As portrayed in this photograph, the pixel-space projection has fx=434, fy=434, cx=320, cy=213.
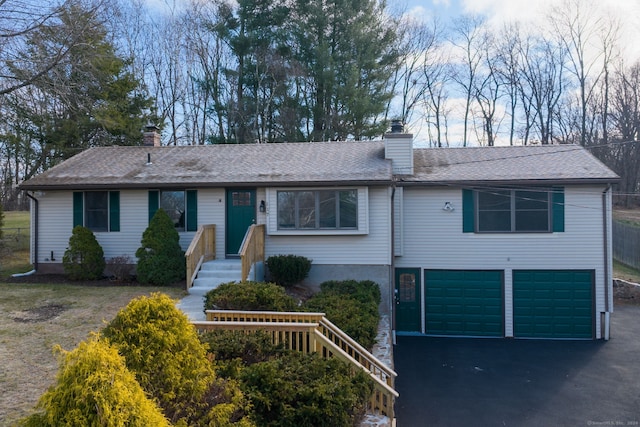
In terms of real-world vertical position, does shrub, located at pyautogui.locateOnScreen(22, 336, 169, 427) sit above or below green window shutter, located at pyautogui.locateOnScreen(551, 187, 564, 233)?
below

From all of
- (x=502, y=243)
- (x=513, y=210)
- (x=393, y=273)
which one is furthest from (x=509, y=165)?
(x=393, y=273)

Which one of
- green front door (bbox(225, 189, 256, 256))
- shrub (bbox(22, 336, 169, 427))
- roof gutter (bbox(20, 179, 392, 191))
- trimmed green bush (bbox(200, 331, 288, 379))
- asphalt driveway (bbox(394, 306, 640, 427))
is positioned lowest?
asphalt driveway (bbox(394, 306, 640, 427))

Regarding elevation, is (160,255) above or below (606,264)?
above

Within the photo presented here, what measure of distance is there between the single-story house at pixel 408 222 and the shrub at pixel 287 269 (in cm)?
48

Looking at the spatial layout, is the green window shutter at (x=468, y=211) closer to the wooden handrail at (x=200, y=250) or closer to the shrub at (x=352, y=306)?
the shrub at (x=352, y=306)

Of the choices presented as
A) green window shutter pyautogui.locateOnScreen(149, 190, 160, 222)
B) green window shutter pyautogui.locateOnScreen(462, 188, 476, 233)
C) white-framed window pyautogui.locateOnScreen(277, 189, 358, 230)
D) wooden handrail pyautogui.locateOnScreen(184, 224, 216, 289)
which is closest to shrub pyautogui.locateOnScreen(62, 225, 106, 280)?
green window shutter pyautogui.locateOnScreen(149, 190, 160, 222)

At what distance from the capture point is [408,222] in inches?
486

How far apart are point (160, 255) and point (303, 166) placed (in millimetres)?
4430

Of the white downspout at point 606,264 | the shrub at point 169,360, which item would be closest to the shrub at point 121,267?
the shrub at point 169,360

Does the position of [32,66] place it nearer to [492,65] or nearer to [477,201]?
[477,201]

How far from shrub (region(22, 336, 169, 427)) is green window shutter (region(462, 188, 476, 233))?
1071cm

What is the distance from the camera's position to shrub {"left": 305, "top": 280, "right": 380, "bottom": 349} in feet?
23.9

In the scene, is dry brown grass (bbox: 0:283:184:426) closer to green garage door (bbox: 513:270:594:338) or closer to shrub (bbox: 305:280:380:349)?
shrub (bbox: 305:280:380:349)

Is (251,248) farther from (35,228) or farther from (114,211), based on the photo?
(35,228)
